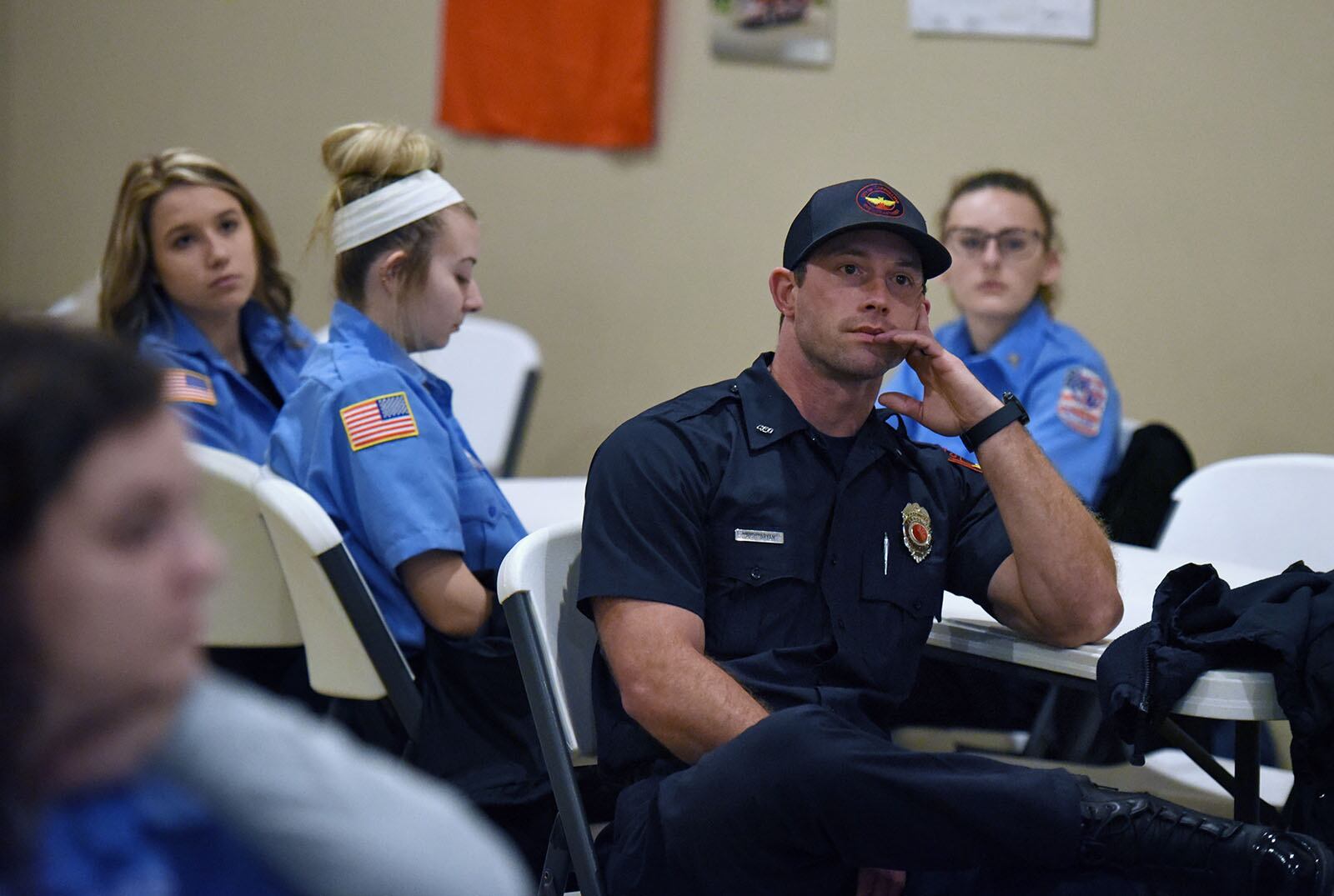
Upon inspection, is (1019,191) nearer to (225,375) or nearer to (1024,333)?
(1024,333)

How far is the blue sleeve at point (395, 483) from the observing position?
6.87 ft

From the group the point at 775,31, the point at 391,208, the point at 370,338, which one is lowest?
the point at 370,338

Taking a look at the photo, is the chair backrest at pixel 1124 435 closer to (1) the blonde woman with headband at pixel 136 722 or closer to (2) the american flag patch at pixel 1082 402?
(2) the american flag patch at pixel 1082 402

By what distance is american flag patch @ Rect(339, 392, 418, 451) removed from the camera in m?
2.16

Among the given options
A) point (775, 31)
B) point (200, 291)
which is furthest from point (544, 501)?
point (775, 31)

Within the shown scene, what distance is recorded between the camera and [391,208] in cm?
239

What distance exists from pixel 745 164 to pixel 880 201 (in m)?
2.35

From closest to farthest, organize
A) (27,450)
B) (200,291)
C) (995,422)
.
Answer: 1. (27,450)
2. (995,422)
3. (200,291)

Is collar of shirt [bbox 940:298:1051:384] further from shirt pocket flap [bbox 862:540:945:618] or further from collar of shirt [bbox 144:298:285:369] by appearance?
collar of shirt [bbox 144:298:285:369]

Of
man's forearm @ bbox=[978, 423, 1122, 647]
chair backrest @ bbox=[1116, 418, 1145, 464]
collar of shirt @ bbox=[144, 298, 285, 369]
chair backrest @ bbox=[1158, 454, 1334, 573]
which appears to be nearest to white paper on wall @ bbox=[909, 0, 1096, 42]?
chair backrest @ bbox=[1116, 418, 1145, 464]

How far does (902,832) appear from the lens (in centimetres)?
149

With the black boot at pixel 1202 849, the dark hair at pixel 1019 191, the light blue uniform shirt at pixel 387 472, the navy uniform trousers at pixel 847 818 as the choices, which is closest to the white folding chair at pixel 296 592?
the light blue uniform shirt at pixel 387 472

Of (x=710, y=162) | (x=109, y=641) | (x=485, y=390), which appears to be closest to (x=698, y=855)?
(x=109, y=641)

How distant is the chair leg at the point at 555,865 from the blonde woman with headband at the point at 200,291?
54.8 inches
